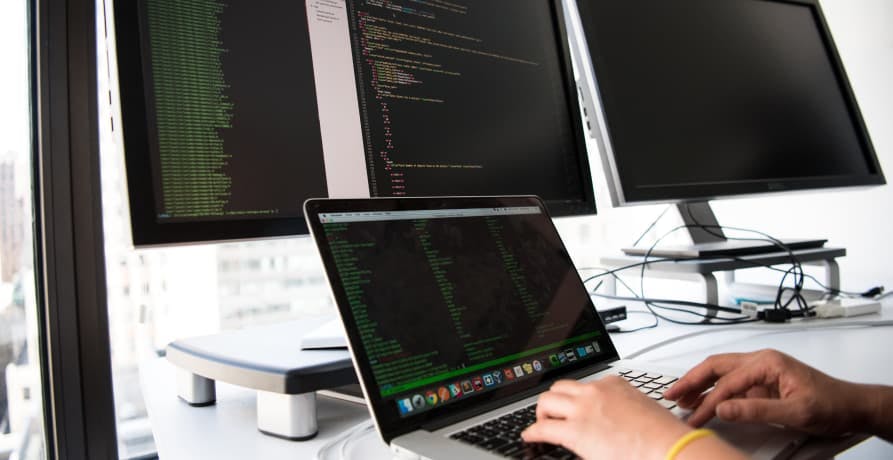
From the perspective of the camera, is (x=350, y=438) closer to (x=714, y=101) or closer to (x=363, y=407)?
(x=363, y=407)

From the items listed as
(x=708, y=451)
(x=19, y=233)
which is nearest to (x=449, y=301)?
(x=708, y=451)

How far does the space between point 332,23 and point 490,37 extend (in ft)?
0.86

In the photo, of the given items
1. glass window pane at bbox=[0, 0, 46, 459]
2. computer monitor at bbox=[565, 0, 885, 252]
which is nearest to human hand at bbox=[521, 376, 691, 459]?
computer monitor at bbox=[565, 0, 885, 252]

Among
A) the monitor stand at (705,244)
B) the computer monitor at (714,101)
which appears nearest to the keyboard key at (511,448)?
the computer monitor at (714,101)

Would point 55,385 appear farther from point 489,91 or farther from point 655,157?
point 655,157

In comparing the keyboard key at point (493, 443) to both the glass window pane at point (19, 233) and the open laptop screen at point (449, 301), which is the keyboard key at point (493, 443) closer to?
the open laptop screen at point (449, 301)

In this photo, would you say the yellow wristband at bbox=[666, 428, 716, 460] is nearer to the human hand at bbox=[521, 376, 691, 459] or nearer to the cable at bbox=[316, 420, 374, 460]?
the human hand at bbox=[521, 376, 691, 459]

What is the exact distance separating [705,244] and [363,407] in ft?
2.65

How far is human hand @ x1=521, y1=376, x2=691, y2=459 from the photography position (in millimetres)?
390

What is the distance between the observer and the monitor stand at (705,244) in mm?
1040

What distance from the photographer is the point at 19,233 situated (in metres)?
0.86

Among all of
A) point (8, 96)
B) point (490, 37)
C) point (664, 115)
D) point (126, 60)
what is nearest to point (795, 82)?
point (664, 115)

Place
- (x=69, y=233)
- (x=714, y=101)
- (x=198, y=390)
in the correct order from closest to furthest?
1. (x=198, y=390)
2. (x=69, y=233)
3. (x=714, y=101)

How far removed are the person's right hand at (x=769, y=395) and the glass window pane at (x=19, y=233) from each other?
2.77 ft
